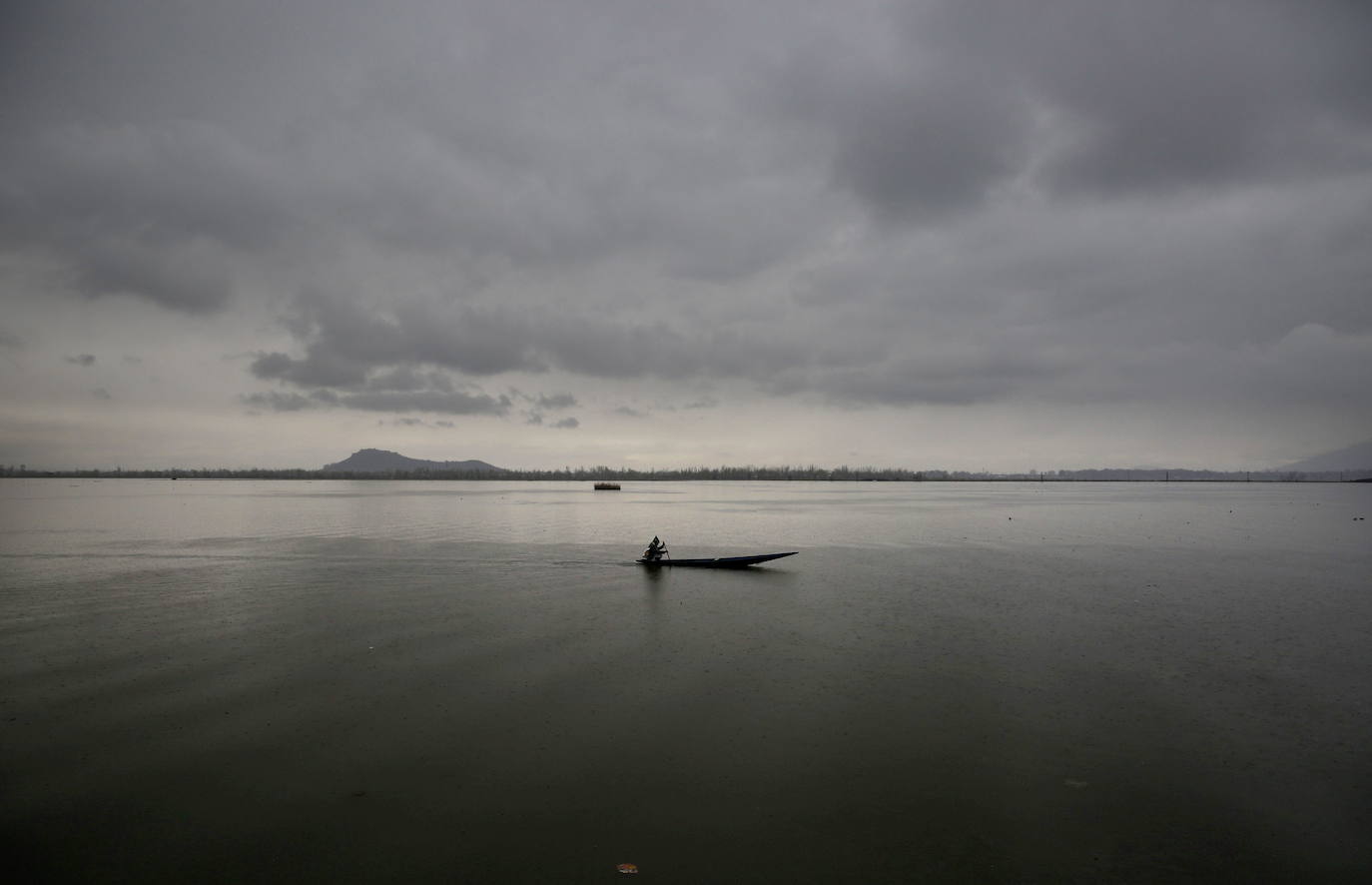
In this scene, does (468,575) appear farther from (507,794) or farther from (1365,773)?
(1365,773)

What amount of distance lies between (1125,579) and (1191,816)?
20.2 metres

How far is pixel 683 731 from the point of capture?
10.4 m

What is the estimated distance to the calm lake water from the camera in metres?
7.16

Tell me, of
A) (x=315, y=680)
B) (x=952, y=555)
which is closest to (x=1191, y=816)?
(x=315, y=680)

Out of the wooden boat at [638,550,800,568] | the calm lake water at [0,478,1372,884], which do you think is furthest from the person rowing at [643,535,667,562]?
the calm lake water at [0,478,1372,884]

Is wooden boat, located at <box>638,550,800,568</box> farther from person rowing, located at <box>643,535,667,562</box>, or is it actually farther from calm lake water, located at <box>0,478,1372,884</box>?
calm lake water, located at <box>0,478,1372,884</box>

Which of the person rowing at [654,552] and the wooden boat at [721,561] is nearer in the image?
the wooden boat at [721,561]

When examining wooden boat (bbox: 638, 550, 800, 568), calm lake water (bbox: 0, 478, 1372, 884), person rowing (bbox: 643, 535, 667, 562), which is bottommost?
calm lake water (bbox: 0, 478, 1372, 884)

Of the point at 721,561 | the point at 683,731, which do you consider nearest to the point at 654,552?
the point at 721,561

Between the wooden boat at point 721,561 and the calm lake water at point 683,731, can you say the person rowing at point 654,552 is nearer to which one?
the wooden boat at point 721,561

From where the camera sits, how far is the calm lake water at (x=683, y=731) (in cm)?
716

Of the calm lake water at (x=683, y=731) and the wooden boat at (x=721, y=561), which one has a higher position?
the wooden boat at (x=721, y=561)

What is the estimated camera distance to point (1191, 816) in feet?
26.4

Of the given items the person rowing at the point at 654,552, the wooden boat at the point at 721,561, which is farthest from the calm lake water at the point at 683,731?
the person rowing at the point at 654,552
